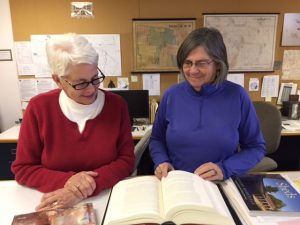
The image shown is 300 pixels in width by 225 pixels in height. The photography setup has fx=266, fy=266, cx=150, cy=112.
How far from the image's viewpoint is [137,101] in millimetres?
2814

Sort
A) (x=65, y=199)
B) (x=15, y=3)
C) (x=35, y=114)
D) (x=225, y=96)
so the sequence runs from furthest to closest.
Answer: (x=15, y=3) < (x=225, y=96) < (x=35, y=114) < (x=65, y=199)

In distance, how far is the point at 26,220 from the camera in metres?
0.87

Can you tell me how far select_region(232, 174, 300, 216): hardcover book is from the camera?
2.91ft

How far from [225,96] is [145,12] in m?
1.87

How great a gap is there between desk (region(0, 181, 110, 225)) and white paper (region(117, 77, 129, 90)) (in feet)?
6.30

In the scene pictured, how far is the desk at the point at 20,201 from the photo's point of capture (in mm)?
946

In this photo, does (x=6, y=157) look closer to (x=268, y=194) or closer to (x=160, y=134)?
(x=160, y=134)

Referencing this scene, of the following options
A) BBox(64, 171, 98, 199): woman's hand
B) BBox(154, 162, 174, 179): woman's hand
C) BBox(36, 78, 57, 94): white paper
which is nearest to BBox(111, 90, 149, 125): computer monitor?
BBox(36, 78, 57, 94): white paper

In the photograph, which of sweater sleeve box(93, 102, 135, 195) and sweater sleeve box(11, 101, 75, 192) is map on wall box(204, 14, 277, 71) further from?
sweater sleeve box(11, 101, 75, 192)

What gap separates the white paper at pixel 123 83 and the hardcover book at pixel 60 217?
2.13 m

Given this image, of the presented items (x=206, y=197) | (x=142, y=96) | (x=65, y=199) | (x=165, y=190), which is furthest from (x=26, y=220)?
(x=142, y=96)

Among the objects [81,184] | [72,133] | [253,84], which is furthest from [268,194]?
[253,84]

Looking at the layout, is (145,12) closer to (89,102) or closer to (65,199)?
(89,102)

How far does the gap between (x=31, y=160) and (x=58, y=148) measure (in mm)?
121
